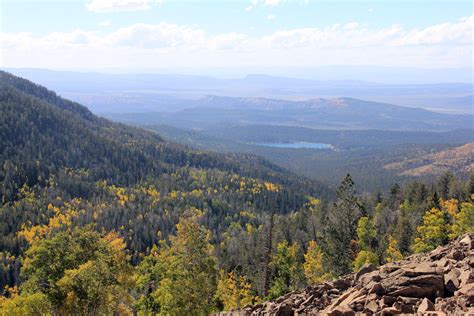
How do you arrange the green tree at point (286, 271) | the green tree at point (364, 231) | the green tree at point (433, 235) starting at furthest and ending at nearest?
the green tree at point (364, 231), the green tree at point (286, 271), the green tree at point (433, 235)

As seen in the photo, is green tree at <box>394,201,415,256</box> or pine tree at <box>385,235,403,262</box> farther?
green tree at <box>394,201,415,256</box>

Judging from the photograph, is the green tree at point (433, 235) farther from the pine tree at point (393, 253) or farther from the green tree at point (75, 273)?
the green tree at point (75, 273)

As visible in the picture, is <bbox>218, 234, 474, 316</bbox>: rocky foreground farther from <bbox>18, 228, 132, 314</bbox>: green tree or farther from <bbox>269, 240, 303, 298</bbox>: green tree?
<bbox>269, 240, 303, 298</bbox>: green tree

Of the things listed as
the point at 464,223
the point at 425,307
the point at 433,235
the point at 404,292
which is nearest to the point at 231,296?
the point at 433,235

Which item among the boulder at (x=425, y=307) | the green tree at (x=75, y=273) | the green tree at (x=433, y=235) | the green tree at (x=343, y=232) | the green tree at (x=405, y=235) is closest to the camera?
the boulder at (x=425, y=307)

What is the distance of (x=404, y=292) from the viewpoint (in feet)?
78.7

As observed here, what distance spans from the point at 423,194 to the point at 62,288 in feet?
321

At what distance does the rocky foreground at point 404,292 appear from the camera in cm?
2217

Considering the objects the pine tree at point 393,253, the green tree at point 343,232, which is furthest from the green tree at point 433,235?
the green tree at point 343,232

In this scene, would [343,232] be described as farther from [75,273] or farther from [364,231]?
[75,273]

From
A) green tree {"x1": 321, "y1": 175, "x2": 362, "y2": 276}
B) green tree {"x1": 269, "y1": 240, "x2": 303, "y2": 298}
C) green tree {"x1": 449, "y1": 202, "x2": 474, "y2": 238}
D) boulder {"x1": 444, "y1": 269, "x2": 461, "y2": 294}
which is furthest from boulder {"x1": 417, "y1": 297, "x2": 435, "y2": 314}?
green tree {"x1": 449, "y1": 202, "x2": 474, "y2": 238}

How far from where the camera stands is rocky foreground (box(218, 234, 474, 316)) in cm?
2217

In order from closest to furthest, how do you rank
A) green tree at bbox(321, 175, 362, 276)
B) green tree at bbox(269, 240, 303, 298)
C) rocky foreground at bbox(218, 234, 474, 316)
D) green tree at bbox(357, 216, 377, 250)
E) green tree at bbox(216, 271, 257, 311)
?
rocky foreground at bbox(218, 234, 474, 316) < green tree at bbox(216, 271, 257, 311) < green tree at bbox(321, 175, 362, 276) < green tree at bbox(269, 240, 303, 298) < green tree at bbox(357, 216, 377, 250)

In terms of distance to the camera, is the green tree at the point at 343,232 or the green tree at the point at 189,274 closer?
the green tree at the point at 189,274
